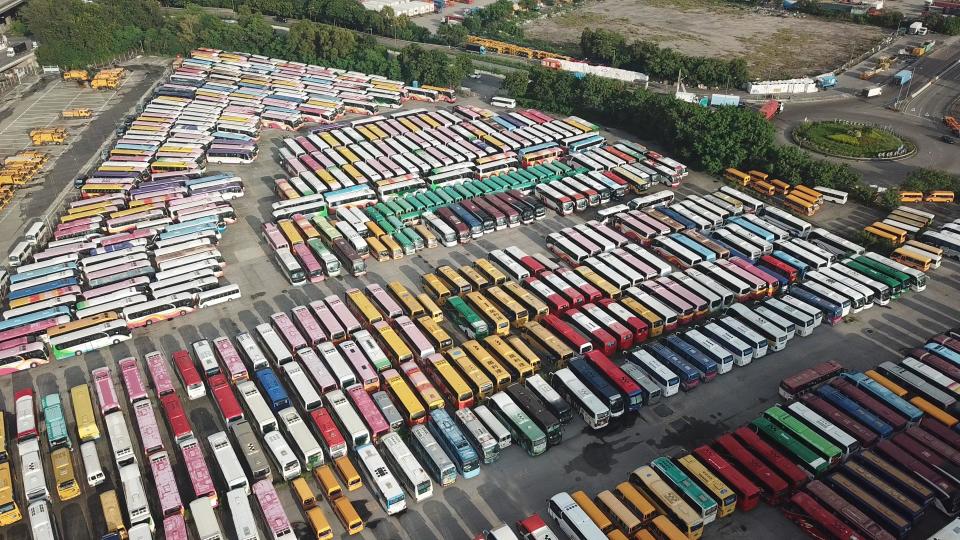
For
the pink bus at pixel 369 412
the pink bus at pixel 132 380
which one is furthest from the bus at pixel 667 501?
the pink bus at pixel 132 380

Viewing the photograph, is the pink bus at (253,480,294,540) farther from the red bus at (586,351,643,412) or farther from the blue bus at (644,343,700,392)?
the blue bus at (644,343,700,392)

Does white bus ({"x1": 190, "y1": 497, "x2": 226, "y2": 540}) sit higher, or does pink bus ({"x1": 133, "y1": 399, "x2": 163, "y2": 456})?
pink bus ({"x1": 133, "y1": 399, "x2": 163, "y2": 456})

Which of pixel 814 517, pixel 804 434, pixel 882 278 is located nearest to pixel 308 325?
pixel 804 434

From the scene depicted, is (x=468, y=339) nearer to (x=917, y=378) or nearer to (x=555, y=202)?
(x=555, y=202)

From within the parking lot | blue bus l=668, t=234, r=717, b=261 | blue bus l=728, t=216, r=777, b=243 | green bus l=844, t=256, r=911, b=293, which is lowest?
the parking lot

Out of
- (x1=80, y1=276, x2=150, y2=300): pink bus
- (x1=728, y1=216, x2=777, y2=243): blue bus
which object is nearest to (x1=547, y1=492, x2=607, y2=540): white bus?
(x1=728, y1=216, x2=777, y2=243): blue bus

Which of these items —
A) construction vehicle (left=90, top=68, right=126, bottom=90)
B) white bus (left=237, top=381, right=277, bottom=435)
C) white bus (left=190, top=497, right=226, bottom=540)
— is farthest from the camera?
construction vehicle (left=90, top=68, right=126, bottom=90)

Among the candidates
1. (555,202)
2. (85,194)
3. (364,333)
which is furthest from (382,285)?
(85,194)
